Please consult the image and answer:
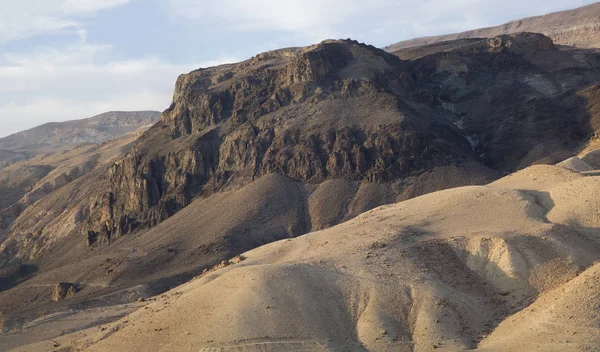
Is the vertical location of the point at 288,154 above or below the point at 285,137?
below

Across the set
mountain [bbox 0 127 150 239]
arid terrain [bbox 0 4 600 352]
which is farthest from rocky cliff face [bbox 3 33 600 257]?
mountain [bbox 0 127 150 239]

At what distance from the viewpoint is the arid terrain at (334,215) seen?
119ft

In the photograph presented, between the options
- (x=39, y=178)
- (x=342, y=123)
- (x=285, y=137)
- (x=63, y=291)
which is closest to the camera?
(x=63, y=291)

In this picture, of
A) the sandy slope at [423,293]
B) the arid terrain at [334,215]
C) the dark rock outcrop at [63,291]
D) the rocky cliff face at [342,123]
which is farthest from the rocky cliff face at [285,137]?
the sandy slope at [423,293]

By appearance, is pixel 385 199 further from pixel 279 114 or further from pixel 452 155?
pixel 279 114

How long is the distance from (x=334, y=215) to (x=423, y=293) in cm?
4557

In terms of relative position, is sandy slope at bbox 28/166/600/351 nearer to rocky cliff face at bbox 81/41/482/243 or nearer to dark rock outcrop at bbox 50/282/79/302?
dark rock outcrop at bbox 50/282/79/302

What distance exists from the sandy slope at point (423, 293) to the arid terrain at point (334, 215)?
11 cm

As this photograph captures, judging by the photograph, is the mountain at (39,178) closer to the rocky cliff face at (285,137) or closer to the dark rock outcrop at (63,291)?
the rocky cliff face at (285,137)

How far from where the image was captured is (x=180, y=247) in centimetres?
8238

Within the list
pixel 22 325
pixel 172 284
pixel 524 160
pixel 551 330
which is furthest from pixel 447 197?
pixel 524 160

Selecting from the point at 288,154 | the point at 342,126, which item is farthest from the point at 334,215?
the point at 342,126

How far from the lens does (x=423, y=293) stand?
3750cm

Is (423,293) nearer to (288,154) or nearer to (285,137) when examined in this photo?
(288,154)
